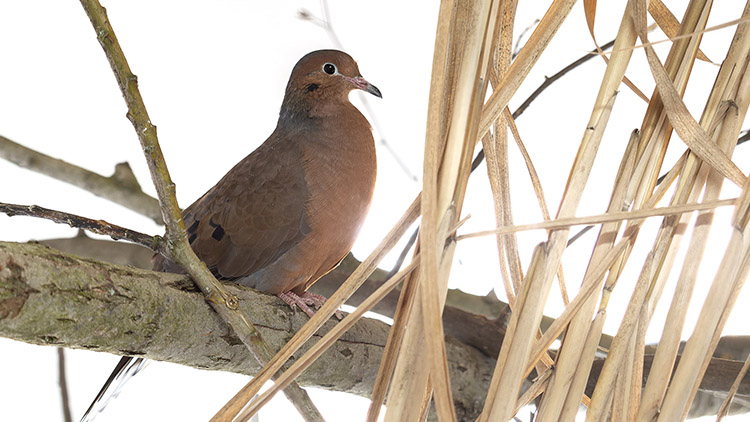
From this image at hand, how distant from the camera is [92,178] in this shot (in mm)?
1979

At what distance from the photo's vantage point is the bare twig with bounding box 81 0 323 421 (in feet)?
2.47

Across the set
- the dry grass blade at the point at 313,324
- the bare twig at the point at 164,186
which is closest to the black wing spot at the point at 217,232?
the bare twig at the point at 164,186

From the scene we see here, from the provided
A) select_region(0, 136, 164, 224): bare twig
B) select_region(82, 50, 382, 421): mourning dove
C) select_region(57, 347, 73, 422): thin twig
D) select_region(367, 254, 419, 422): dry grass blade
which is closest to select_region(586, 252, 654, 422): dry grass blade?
select_region(367, 254, 419, 422): dry grass blade

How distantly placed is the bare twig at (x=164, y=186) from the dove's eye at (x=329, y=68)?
111cm

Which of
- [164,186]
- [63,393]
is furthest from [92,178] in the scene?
[164,186]

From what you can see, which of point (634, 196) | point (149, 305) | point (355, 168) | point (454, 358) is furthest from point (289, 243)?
point (634, 196)

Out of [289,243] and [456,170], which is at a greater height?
[289,243]

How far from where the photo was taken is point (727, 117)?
0.58m

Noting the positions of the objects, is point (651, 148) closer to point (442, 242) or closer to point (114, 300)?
point (442, 242)

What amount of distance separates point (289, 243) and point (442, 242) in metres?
1.19

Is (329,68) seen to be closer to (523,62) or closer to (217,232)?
(217,232)

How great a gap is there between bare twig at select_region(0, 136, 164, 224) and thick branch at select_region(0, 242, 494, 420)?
863 millimetres

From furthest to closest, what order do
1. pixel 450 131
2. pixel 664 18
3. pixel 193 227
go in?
1. pixel 193 227
2. pixel 664 18
3. pixel 450 131

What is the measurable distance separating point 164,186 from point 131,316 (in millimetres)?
222
